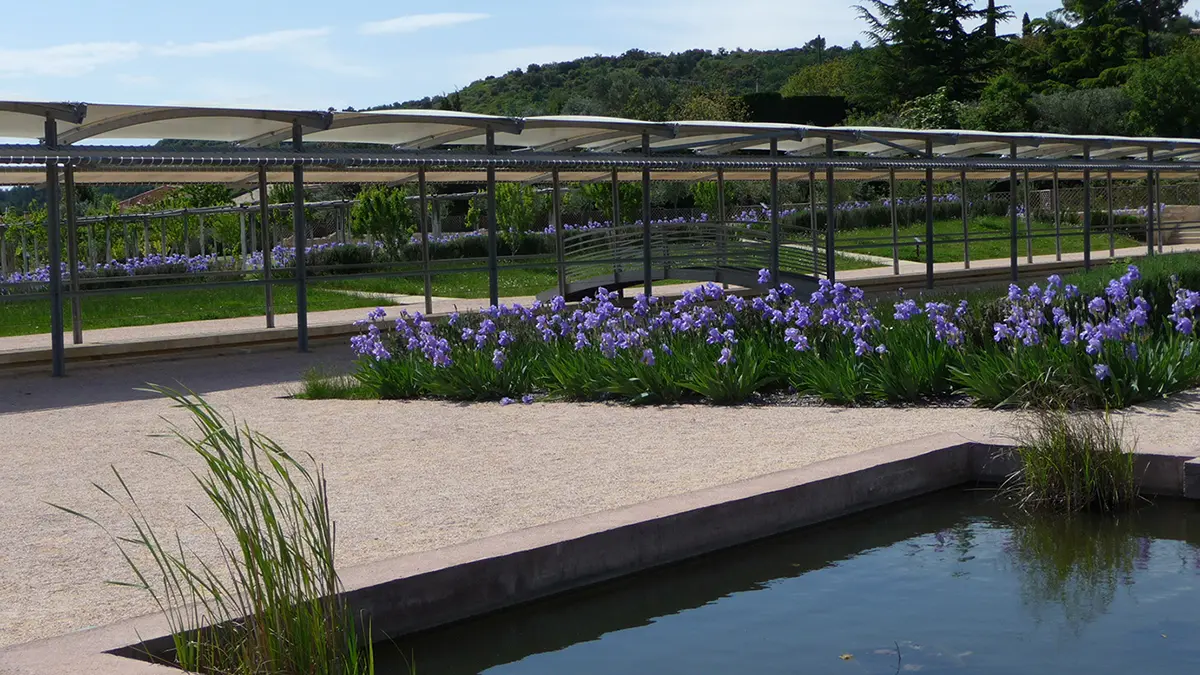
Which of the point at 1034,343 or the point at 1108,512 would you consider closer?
the point at 1108,512

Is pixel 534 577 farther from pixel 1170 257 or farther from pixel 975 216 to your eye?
pixel 975 216

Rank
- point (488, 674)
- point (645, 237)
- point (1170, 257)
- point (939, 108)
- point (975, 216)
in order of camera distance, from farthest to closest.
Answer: point (939, 108), point (975, 216), point (645, 237), point (1170, 257), point (488, 674)

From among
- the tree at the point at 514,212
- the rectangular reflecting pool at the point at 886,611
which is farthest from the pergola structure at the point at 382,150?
the rectangular reflecting pool at the point at 886,611

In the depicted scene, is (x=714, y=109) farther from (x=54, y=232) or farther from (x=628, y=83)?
(x=54, y=232)

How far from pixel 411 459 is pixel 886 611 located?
11.9ft

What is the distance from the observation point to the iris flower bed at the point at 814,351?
893 cm

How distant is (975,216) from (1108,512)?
33.2 meters

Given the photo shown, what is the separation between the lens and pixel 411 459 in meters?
8.15

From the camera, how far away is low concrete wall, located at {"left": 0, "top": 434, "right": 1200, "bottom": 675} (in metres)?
4.26

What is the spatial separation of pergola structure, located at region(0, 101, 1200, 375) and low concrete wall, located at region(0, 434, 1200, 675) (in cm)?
800

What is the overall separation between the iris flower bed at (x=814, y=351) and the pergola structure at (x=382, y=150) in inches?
111

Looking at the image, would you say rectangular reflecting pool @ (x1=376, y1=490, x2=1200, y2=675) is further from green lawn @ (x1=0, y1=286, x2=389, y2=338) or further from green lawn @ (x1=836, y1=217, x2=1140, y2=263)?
green lawn @ (x1=836, y1=217, x2=1140, y2=263)

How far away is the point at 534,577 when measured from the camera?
207 inches

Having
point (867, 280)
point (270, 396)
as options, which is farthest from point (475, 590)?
point (867, 280)
